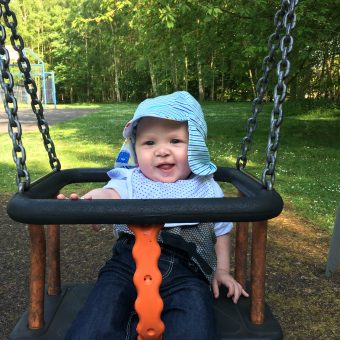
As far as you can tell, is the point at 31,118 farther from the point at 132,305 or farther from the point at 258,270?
the point at 258,270

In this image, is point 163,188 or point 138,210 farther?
point 163,188

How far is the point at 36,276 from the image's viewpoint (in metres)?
1.61

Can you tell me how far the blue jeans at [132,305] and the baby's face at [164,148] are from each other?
37 centimetres

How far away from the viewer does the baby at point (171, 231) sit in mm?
1609

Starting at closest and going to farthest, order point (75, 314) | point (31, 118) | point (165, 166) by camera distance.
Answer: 1. point (75, 314)
2. point (165, 166)
3. point (31, 118)

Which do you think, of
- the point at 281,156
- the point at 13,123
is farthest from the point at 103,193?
the point at 281,156

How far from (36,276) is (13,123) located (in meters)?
0.54

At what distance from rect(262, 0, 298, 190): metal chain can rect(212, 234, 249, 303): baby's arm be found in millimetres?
615

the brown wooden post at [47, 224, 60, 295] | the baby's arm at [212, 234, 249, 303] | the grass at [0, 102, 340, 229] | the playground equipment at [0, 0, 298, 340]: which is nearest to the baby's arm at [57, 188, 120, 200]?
the playground equipment at [0, 0, 298, 340]

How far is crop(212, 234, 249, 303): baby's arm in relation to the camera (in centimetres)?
196

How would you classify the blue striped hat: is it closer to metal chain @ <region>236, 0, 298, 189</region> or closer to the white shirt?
Result: the white shirt

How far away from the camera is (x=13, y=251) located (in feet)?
11.6

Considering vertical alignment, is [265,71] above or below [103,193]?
above

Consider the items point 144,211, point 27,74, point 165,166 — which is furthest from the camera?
point 165,166
